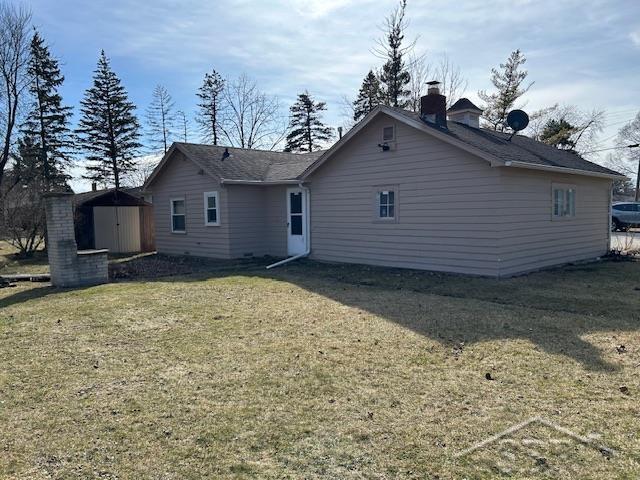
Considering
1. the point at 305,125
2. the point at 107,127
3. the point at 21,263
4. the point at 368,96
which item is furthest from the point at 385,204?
the point at 305,125

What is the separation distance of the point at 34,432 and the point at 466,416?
3328 millimetres

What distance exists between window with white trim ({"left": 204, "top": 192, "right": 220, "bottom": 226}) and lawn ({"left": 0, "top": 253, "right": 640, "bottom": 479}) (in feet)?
24.0

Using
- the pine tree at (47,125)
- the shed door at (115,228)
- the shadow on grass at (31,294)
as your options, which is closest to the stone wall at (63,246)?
the shadow on grass at (31,294)

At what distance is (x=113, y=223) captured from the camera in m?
19.9

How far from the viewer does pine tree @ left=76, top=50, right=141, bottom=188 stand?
33.2 metres

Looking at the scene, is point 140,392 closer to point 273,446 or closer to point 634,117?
point 273,446

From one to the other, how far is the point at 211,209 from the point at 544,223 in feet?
33.0

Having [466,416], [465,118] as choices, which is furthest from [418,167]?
[466,416]

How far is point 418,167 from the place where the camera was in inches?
457

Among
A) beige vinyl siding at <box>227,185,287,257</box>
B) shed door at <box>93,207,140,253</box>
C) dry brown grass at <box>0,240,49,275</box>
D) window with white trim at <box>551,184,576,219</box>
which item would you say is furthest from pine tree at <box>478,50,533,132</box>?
dry brown grass at <box>0,240,49,275</box>

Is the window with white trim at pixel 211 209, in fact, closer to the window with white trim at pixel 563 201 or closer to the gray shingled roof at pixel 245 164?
the gray shingled roof at pixel 245 164

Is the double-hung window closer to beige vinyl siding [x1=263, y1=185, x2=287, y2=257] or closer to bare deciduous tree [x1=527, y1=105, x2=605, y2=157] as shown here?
beige vinyl siding [x1=263, y1=185, x2=287, y2=257]

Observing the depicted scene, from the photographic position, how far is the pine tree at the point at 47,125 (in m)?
27.6

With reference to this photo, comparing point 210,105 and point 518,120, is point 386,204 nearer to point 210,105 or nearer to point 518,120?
point 518,120
